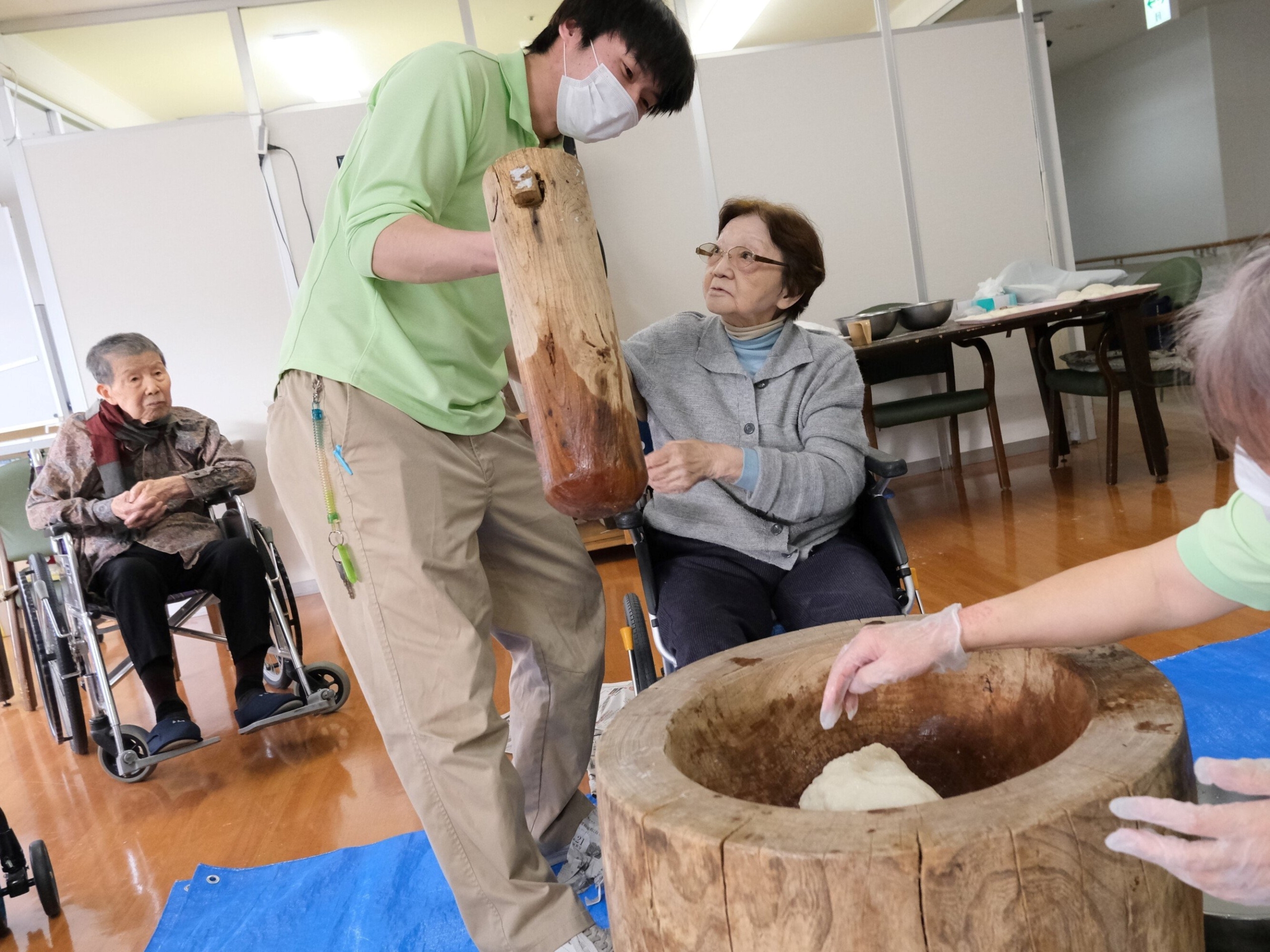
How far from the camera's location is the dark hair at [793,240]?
5.96 ft

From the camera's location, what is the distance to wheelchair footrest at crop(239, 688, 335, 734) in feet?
8.20

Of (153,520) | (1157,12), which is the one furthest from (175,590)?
(1157,12)

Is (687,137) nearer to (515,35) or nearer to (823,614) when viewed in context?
(515,35)

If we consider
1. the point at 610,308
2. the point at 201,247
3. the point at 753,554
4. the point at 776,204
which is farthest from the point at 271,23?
the point at 610,308

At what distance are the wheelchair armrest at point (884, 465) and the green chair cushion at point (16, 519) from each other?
2.80 meters

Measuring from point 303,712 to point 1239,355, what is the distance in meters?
2.41

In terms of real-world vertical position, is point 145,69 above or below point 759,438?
above

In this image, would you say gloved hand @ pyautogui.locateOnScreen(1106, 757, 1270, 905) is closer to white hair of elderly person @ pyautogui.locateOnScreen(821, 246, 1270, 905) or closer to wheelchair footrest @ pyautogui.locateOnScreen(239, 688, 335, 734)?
white hair of elderly person @ pyautogui.locateOnScreen(821, 246, 1270, 905)

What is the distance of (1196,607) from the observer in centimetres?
88

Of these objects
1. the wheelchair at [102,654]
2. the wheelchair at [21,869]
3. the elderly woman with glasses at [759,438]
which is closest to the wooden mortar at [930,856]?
the elderly woman with glasses at [759,438]

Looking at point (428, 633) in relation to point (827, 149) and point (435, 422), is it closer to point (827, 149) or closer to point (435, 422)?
point (435, 422)

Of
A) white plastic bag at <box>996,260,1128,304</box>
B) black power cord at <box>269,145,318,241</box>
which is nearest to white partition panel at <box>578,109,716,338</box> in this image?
black power cord at <box>269,145,318,241</box>

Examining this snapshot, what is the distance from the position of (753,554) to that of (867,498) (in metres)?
0.26

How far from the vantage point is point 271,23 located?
4.39 m
